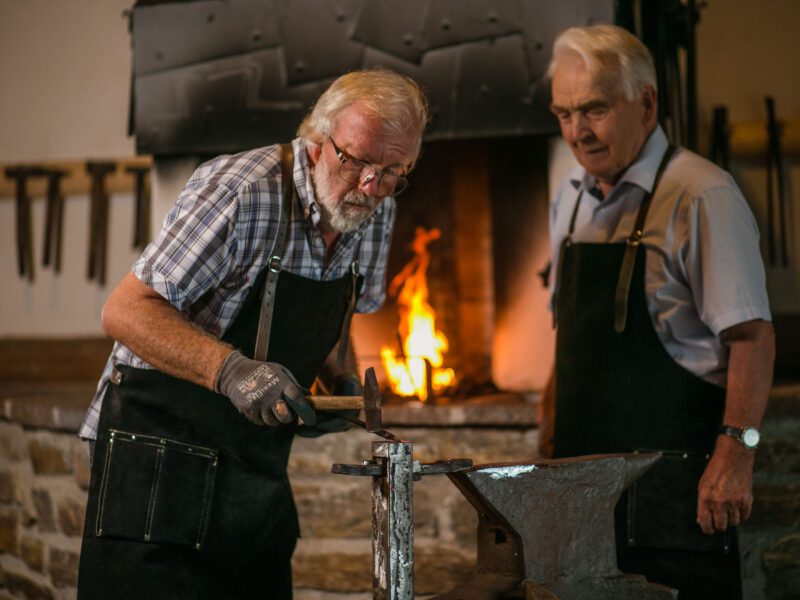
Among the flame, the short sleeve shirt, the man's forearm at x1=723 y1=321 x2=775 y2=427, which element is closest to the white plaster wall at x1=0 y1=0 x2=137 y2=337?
the flame

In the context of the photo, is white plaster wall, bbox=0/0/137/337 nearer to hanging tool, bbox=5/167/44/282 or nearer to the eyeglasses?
hanging tool, bbox=5/167/44/282

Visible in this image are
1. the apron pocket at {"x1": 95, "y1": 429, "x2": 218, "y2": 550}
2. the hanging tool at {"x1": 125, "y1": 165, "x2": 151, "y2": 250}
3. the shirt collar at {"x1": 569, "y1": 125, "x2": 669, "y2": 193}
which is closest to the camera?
the apron pocket at {"x1": 95, "y1": 429, "x2": 218, "y2": 550}

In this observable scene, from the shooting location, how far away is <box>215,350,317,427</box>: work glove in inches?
72.3

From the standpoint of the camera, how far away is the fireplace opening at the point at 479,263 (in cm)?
387

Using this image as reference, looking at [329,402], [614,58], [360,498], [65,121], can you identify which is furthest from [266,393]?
[65,121]

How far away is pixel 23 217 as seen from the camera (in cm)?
490

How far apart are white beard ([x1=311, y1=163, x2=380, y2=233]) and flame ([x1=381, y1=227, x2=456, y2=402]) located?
70.0 inches

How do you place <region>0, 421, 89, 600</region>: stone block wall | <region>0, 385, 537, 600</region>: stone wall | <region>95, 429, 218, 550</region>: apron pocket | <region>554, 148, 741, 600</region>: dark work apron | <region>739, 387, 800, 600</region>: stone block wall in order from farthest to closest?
1. <region>0, 421, 89, 600</region>: stone block wall
2. <region>0, 385, 537, 600</region>: stone wall
3. <region>739, 387, 800, 600</region>: stone block wall
4. <region>554, 148, 741, 600</region>: dark work apron
5. <region>95, 429, 218, 550</region>: apron pocket

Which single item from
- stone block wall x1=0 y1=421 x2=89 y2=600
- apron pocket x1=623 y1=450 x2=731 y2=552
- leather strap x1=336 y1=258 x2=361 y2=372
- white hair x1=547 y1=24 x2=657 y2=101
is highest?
white hair x1=547 y1=24 x2=657 y2=101

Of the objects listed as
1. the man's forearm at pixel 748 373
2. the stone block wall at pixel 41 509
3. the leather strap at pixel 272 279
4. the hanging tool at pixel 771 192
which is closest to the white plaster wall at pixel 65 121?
the stone block wall at pixel 41 509

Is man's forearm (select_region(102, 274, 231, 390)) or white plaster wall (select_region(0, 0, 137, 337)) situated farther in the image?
white plaster wall (select_region(0, 0, 137, 337))

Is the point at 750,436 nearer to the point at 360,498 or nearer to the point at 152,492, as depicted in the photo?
the point at 152,492

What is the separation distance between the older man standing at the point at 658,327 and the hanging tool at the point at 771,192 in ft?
5.54

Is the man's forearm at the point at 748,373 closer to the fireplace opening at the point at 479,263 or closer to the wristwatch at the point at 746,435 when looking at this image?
the wristwatch at the point at 746,435
